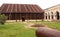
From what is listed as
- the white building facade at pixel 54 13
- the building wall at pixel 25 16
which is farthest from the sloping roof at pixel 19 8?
the white building facade at pixel 54 13

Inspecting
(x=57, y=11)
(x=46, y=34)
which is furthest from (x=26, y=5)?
(x=46, y=34)

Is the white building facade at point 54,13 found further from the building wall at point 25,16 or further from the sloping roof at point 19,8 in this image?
the sloping roof at point 19,8

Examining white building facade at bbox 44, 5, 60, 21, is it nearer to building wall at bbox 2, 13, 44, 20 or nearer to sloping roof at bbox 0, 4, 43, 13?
building wall at bbox 2, 13, 44, 20

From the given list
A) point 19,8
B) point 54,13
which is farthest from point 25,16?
point 54,13

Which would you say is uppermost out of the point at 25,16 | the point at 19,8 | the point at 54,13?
the point at 19,8

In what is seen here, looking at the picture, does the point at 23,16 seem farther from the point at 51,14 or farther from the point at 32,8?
the point at 51,14

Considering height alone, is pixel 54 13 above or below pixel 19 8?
below

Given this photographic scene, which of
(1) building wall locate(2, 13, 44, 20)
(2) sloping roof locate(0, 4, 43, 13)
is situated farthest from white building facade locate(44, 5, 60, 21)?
(2) sloping roof locate(0, 4, 43, 13)

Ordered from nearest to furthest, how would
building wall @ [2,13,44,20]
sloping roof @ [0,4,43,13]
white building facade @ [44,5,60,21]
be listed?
1. sloping roof @ [0,4,43,13]
2. building wall @ [2,13,44,20]
3. white building facade @ [44,5,60,21]

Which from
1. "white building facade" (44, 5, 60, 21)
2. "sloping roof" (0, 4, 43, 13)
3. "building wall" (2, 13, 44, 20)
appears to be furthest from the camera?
"white building facade" (44, 5, 60, 21)

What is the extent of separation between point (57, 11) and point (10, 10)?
48.2 feet

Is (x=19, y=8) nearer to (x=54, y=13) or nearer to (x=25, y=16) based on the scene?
(x=25, y=16)

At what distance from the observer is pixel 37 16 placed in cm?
4362

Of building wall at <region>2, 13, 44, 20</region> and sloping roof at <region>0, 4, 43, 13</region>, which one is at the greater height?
sloping roof at <region>0, 4, 43, 13</region>
